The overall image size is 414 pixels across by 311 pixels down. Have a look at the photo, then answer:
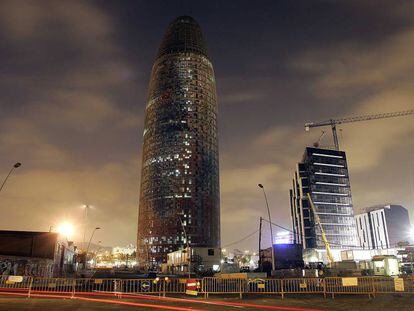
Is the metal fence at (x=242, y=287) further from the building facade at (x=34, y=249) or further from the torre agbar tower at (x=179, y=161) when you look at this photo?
the torre agbar tower at (x=179, y=161)

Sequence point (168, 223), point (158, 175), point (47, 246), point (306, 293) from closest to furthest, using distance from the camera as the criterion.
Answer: point (306, 293) < point (47, 246) < point (168, 223) < point (158, 175)

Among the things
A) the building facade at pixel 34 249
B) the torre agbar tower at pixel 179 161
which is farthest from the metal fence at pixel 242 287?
the torre agbar tower at pixel 179 161

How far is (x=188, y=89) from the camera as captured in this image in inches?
7520

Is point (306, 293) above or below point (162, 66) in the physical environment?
below

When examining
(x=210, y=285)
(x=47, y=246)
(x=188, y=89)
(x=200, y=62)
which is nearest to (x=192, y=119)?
(x=188, y=89)

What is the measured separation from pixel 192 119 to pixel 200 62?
34.5m

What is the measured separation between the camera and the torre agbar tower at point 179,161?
563ft

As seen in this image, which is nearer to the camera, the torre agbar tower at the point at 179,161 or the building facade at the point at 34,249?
the building facade at the point at 34,249

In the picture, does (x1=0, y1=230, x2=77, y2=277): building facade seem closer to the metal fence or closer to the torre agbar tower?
the metal fence

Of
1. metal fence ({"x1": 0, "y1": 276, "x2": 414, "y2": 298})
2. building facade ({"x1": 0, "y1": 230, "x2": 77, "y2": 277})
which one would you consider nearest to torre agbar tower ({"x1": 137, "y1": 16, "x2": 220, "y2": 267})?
building facade ({"x1": 0, "y1": 230, "x2": 77, "y2": 277})

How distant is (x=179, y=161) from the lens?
18088 centimetres

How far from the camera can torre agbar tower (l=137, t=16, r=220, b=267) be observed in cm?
17153

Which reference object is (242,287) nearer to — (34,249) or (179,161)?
(34,249)

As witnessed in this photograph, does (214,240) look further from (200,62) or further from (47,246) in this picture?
(47,246)
